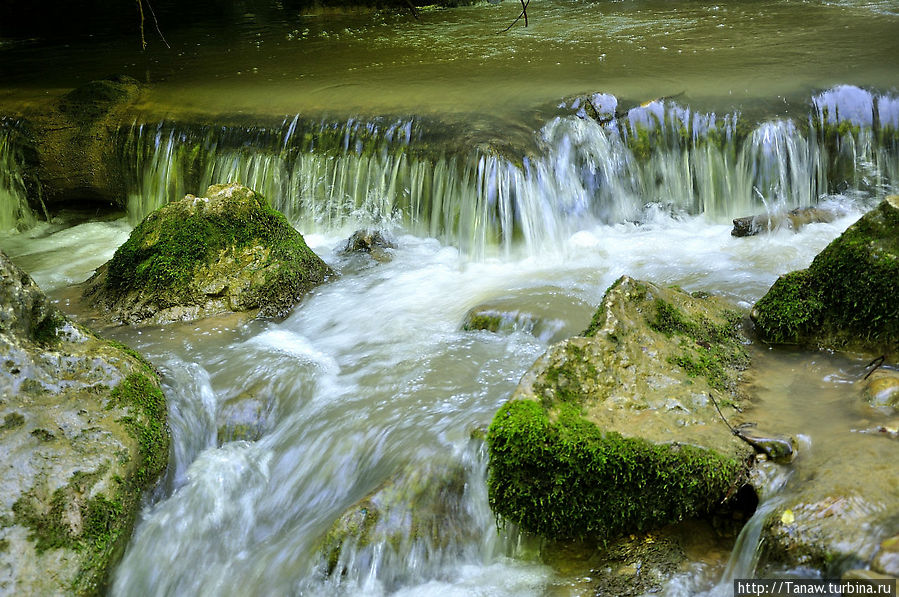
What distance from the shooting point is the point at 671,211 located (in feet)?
23.7

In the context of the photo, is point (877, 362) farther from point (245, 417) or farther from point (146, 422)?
point (146, 422)

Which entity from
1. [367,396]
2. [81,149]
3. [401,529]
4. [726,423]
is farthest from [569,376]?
[81,149]

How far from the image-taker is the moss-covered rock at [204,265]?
217 inches

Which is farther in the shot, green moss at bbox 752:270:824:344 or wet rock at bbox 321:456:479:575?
green moss at bbox 752:270:824:344

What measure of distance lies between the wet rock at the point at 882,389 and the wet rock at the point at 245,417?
295 cm

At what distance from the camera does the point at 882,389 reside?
3.20m

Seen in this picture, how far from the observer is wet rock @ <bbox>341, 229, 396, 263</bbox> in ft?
22.4

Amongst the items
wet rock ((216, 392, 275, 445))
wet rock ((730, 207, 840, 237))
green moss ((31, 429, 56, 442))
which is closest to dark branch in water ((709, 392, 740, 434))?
wet rock ((216, 392, 275, 445))

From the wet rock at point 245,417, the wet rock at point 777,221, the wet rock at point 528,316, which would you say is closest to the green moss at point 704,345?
the wet rock at point 528,316

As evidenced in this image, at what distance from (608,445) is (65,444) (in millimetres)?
2392

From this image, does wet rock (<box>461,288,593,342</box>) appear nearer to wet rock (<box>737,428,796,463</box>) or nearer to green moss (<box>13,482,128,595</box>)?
wet rock (<box>737,428,796,463</box>)

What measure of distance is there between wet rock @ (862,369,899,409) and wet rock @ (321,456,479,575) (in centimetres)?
165

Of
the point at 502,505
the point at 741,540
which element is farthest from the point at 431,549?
the point at 741,540

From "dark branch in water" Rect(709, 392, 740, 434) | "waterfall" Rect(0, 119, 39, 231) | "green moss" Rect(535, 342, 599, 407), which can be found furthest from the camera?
"waterfall" Rect(0, 119, 39, 231)
